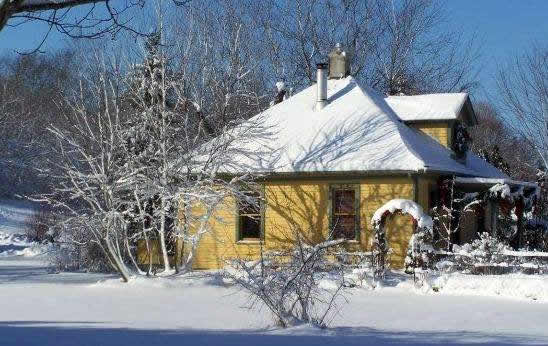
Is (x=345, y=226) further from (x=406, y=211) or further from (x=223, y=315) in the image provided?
(x=223, y=315)

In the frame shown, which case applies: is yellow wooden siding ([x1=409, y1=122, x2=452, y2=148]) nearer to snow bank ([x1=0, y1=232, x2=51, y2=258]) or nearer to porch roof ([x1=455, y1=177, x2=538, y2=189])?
porch roof ([x1=455, y1=177, x2=538, y2=189])

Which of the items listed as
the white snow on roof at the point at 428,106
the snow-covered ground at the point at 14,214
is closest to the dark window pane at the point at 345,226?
the white snow on roof at the point at 428,106

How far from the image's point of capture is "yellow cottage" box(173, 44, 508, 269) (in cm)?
2100

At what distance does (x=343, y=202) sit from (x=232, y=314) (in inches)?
352

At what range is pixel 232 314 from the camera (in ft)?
43.3

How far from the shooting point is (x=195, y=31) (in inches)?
1350

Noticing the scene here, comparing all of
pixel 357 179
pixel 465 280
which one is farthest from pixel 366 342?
pixel 357 179

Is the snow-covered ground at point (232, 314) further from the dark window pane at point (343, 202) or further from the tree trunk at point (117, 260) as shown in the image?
the dark window pane at point (343, 202)

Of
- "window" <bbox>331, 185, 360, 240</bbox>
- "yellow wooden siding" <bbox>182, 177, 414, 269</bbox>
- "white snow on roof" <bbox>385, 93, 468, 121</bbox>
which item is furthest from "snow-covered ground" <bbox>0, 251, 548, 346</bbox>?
"white snow on roof" <bbox>385, 93, 468, 121</bbox>

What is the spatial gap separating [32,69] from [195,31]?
97.0 ft

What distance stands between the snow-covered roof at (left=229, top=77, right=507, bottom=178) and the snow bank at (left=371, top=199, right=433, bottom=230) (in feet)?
3.81

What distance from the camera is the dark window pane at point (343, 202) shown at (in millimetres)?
21578

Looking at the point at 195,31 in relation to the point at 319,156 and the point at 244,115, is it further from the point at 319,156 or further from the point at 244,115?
the point at 319,156

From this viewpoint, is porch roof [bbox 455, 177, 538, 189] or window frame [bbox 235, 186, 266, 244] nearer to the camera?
window frame [bbox 235, 186, 266, 244]
